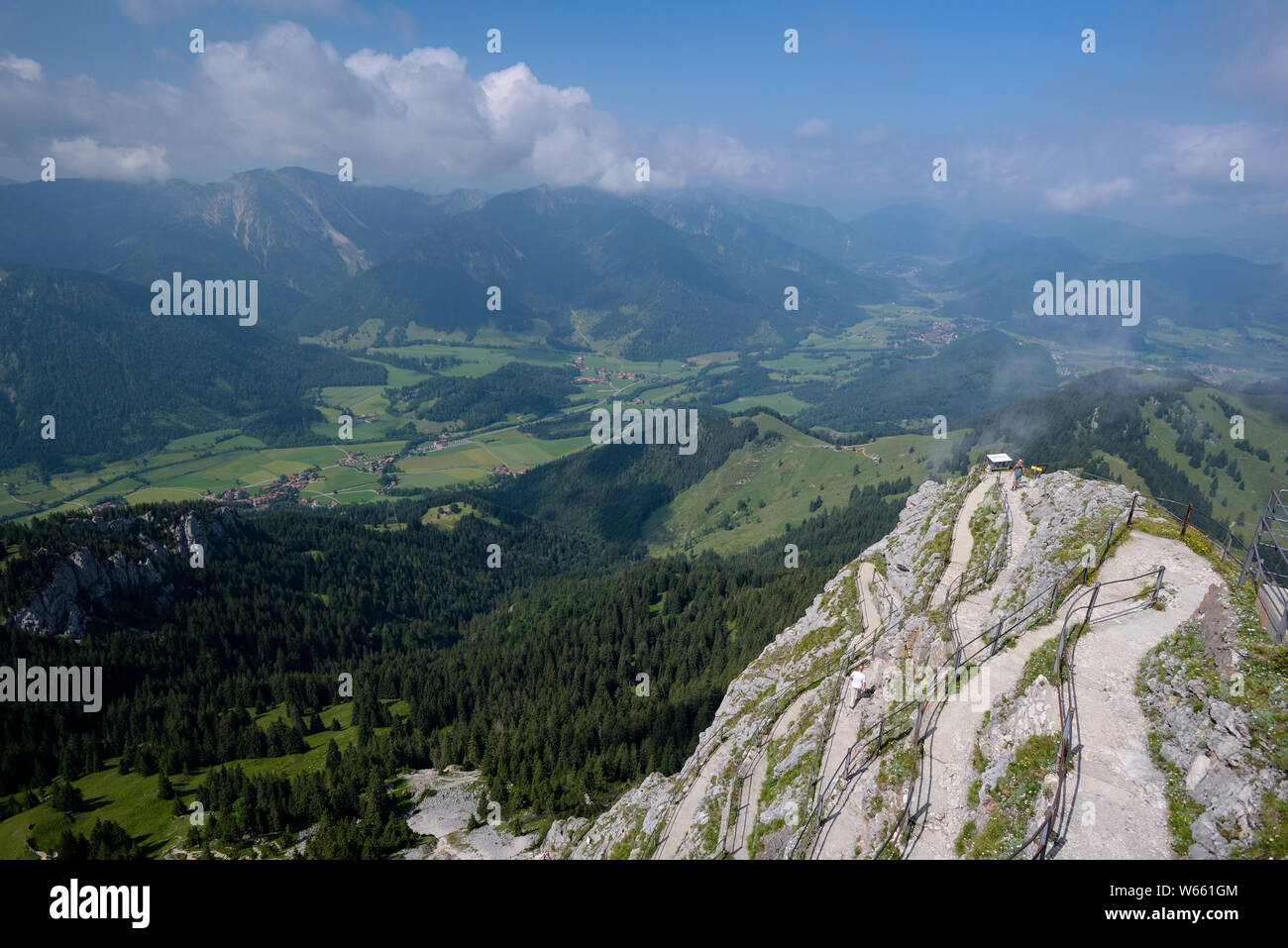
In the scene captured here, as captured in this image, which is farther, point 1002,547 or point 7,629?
point 7,629

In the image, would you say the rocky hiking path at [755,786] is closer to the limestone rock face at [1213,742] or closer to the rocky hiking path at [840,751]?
the rocky hiking path at [840,751]

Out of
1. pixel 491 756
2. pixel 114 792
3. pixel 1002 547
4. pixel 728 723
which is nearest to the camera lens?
pixel 1002 547

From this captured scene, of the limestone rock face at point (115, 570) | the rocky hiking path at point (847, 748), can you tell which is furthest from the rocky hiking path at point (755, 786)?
the limestone rock face at point (115, 570)

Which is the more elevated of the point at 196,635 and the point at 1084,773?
the point at 1084,773

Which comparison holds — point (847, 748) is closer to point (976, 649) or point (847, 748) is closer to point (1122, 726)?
point (976, 649)

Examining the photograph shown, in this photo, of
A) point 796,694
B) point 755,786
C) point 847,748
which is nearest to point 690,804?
point 755,786

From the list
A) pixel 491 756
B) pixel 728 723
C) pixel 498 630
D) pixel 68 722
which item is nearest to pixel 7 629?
pixel 68 722

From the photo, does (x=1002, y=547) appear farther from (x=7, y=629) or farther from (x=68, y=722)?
(x=7, y=629)

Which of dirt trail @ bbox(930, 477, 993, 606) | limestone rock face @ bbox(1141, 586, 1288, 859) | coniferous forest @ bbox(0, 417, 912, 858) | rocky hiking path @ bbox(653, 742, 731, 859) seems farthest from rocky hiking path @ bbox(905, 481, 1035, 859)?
coniferous forest @ bbox(0, 417, 912, 858)
